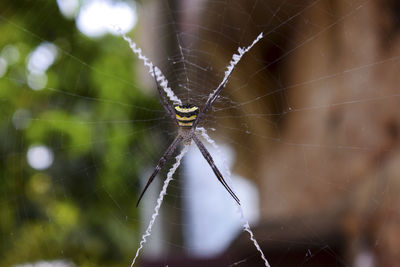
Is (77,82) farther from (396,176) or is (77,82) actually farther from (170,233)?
(396,176)

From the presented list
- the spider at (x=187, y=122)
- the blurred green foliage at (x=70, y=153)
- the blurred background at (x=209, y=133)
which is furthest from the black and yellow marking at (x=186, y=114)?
the blurred green foliage at (x=70, y=153)

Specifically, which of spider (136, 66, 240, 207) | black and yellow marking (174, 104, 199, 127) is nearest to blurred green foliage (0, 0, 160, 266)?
spider (136, 66, 240, 207)

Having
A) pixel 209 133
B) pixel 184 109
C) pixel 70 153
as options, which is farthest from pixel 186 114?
pixel 70 153

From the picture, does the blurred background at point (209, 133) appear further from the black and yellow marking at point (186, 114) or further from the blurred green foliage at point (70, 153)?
the black and yellow marking at point (186, 114)

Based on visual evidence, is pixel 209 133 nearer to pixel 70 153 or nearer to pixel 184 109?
pixel 184 109

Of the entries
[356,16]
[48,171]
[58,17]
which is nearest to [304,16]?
A: [356,16]

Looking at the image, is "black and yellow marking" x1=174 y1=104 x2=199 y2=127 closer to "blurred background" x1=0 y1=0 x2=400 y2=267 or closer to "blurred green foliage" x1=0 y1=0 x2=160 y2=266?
"blurred background" x1=0 y1=0 x2=400 y2=267
